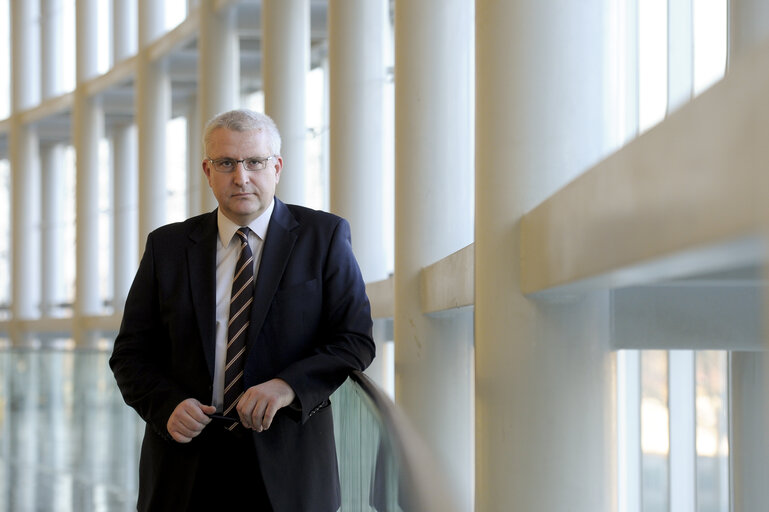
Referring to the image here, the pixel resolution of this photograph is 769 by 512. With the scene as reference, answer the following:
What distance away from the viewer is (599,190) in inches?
142

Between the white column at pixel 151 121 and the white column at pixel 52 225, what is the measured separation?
7.07 metres

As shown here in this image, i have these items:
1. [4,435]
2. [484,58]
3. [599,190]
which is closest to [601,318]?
[484,58]

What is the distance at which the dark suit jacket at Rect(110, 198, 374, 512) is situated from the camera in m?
3.51

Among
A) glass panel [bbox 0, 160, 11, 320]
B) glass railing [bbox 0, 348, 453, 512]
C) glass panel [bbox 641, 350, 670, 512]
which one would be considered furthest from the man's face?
glass panel [bbox 0, 160, 11, 320]

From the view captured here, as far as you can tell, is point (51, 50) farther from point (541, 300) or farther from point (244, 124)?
point (244, 124)

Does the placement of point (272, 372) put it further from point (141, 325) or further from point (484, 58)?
point (484, 58)

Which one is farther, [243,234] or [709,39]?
[709,39]

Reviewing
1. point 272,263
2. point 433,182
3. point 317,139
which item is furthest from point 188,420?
point 317,139

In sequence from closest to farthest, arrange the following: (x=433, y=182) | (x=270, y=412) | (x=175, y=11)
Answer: (x=270, y=412) → (x=433, y=182) → (x=175, y=11)

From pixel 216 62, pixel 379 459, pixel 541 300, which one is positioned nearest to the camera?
pixel 379 459

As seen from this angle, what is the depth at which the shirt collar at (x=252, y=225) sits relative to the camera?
3637mm

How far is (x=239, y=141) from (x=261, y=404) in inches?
29.8

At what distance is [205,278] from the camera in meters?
3.60

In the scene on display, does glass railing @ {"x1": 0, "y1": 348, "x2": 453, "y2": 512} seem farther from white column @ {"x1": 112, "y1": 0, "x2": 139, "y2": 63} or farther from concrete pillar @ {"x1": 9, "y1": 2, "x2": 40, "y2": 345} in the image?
concrete pillar @ {"x1": 9, "y1": 2, "x2": 40, "y2": 345}
